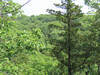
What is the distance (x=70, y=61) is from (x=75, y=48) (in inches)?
56.8

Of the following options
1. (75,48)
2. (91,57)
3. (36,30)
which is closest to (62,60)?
(75,48)

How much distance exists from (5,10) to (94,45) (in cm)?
1282

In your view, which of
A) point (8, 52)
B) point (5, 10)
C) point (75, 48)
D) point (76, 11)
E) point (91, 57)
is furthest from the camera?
point (91, 57)

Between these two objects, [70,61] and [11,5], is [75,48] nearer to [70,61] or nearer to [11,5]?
[70,61]

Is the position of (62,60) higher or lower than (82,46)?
lower

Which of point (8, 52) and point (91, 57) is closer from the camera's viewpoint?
point (8, 52)

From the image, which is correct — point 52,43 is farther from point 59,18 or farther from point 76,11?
point 76,11

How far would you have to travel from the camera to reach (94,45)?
1536cm

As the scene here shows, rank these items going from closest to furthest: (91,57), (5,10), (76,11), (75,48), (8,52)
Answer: (8,52) → (5,10) → (76,11) → (75,48) → (91,57)

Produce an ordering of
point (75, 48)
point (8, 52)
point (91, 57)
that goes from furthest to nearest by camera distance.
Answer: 1. point (91, 57)
2. point (75, 48)
3. point (8, 52)

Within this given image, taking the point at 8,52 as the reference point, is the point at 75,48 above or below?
below

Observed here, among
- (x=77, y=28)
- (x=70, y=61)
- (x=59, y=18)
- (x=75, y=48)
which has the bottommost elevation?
(x=70, y=61)

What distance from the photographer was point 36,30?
12.8 feet

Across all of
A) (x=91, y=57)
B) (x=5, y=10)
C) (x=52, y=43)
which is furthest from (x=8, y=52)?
(x=91, y=57)
